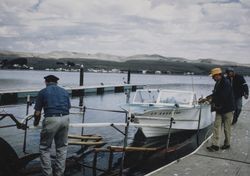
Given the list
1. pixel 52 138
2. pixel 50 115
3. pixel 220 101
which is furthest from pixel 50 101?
pixel 220 101

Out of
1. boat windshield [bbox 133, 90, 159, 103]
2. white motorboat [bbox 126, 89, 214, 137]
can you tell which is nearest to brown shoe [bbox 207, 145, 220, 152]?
white motorboat [bbox 126, 89, 214, 137]

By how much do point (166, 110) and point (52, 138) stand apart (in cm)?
797

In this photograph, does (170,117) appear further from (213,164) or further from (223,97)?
(213,164)

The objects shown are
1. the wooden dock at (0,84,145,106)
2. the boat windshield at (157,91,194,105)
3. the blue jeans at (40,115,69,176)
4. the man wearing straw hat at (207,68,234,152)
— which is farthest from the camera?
the wooden dock at (0,84,145,106)

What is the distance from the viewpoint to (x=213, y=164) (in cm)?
804

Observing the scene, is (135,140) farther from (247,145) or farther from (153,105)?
(247,145)

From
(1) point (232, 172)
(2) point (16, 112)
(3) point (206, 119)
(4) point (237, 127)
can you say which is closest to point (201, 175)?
(1) point (232, 172)

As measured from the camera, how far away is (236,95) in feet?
46.2

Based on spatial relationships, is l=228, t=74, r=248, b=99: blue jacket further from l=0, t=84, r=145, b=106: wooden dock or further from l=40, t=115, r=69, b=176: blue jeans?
l=0, t=84, r=145, b=106: wooden dock

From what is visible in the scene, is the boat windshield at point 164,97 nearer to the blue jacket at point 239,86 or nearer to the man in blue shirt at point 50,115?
the blue jacket at point 239,86

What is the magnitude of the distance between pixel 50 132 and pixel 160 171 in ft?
8.63

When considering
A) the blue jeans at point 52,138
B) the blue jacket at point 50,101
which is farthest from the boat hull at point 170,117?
the blue jacket at point 50,101

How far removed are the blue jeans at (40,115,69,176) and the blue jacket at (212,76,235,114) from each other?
4.35 metres

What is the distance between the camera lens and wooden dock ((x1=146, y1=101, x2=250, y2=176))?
290 inches
